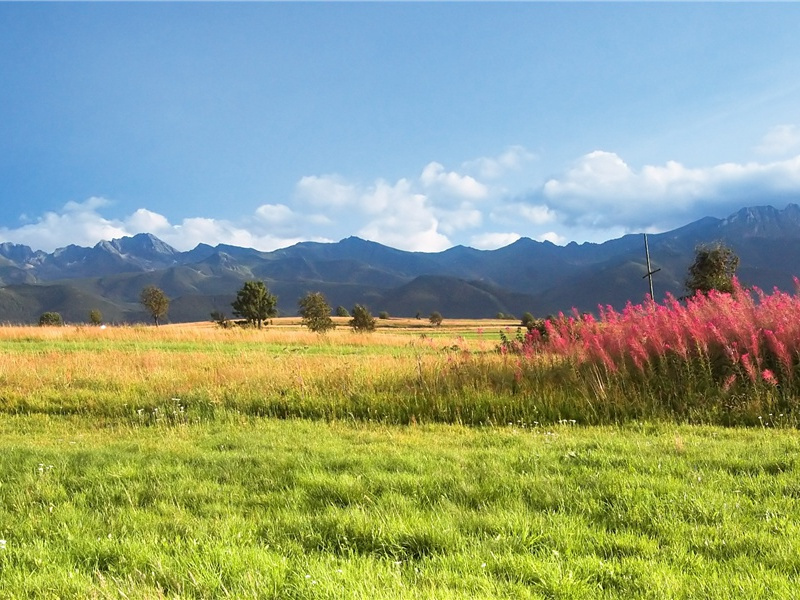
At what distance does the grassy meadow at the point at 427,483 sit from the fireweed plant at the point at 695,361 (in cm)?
6

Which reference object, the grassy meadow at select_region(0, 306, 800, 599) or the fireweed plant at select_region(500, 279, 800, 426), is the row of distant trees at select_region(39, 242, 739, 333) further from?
the grassy meadow at select_region(0, 306, 800, 599)

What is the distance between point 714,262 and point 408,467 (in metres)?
44.5

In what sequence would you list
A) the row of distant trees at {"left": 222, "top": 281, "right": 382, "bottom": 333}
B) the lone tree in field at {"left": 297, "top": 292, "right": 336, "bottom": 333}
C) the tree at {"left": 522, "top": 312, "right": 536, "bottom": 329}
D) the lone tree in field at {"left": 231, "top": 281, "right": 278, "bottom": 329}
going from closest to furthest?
the tree at {"left": 522, "top": 312, "right": 536, "bottom": 329}, the lone tree in field at {"left": 297, "top": 292, "right": 336, "bottom": 333}, the row of distant trees at {"left": 222, "top": 281, "right": 382, "bottom": 333}, the lone tree in field at {"left": 231, "top": 281, "right": 278, "bottom": 329}

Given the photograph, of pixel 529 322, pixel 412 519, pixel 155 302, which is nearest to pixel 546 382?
pixel 412 519

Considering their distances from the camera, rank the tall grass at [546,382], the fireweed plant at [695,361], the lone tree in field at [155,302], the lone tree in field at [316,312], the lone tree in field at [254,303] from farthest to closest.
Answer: the lone tree in field at [155,302], the lone tree in field at [254,303], the lone tree in field at [316,312], the tall grass at [546,382], the fireweed plant at [695,361]

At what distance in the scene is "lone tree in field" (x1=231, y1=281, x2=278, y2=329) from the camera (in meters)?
85.3

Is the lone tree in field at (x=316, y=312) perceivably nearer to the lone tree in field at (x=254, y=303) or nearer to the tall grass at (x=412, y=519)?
the lone tree in field at (x=254, y=303)

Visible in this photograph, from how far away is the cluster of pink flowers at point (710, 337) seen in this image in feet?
29.7

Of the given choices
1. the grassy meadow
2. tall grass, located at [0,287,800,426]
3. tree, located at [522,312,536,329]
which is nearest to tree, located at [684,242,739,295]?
tree, located at [522,312,536,329]

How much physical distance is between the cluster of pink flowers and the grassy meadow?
0.24 feet

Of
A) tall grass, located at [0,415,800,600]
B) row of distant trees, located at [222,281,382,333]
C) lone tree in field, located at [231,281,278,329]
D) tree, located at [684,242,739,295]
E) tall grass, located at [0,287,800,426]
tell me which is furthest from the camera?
lone tree in field, located at [231,281,278,329]

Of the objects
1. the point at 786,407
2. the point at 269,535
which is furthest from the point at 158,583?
the point at 786,407

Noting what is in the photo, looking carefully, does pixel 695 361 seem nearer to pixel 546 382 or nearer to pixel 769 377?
pixel 769 377

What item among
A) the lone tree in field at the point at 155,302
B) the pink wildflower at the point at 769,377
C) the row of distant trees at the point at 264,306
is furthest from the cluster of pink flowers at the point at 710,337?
the lone tree in field at the point at 155,302
